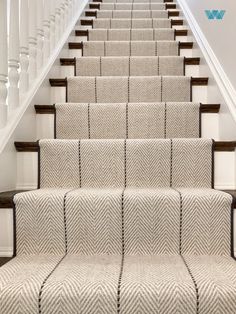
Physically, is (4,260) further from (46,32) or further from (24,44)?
(46,32)

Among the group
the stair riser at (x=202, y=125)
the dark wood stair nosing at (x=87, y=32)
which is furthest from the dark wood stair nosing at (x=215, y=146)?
the dark wood stair nosing at (x=87, y=32)

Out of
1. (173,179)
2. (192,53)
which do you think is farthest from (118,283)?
(192,53)

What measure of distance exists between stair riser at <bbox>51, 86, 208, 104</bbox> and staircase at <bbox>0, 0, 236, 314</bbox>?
0.31 meters

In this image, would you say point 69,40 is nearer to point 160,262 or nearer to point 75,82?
point 75,82

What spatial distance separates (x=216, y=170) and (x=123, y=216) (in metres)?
0.44

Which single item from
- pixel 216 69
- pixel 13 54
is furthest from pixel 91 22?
pixel 13 54

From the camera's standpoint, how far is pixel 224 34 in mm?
1668

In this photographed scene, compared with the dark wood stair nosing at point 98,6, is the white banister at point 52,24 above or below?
below

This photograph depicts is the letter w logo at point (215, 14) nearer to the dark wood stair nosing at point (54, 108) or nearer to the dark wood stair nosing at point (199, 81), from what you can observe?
the dark wood stair nosing at point (199, 81)

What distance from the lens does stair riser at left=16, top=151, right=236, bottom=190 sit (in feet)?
4.48

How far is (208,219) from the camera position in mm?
1114

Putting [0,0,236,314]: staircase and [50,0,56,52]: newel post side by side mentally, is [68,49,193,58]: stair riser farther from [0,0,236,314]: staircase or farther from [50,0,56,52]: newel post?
[0,0,236,314]: staircase

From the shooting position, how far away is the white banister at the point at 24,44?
156 centimetres

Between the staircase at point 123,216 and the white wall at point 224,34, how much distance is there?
201 mm
